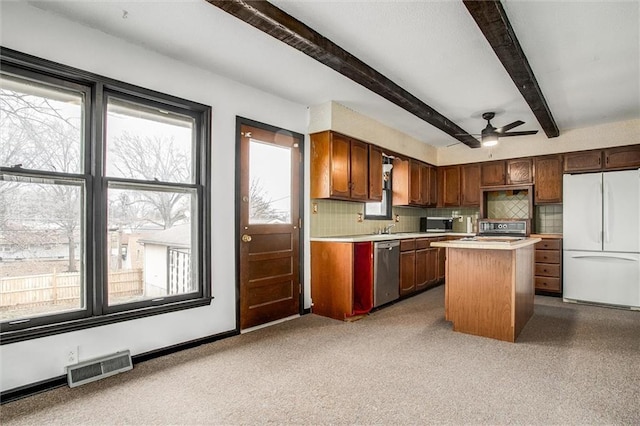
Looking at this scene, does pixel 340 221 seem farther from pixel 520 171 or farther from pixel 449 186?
pixel 520 171

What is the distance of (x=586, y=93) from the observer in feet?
13.1

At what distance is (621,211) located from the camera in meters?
4.68

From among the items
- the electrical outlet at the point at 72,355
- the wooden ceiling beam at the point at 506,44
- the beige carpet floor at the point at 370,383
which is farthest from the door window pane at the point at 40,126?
the wooden ceiling beam at the point at 506,44

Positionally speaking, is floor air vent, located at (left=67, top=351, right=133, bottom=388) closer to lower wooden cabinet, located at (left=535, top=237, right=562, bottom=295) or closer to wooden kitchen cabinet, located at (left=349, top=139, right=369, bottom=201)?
wooden kitchen cabinet, located at (left=349, top=139, right=369, bottom=201)

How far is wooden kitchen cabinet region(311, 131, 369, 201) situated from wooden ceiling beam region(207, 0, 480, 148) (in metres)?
0.87

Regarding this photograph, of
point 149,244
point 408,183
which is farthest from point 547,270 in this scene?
point 149,244

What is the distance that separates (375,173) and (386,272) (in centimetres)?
147

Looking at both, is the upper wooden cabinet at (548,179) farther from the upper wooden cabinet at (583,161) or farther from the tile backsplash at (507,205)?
the tile backsplash at (507,205)

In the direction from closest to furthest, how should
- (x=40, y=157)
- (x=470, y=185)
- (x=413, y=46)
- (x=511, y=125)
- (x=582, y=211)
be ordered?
(x=40, y=157) → (x=413, y=46) → (x=511, y=125) → (x=582, y=211) → (x=470, y=185)

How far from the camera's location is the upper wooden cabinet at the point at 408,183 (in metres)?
6.03

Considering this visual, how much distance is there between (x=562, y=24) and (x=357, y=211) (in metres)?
3.29

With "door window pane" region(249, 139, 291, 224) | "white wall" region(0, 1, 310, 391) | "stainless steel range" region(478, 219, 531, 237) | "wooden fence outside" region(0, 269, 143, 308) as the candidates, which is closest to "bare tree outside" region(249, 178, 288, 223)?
"door window pane" region(249, 139, 291, 224)

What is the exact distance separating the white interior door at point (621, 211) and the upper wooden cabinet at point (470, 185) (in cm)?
193

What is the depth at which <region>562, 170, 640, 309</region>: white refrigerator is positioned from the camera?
181 inches
